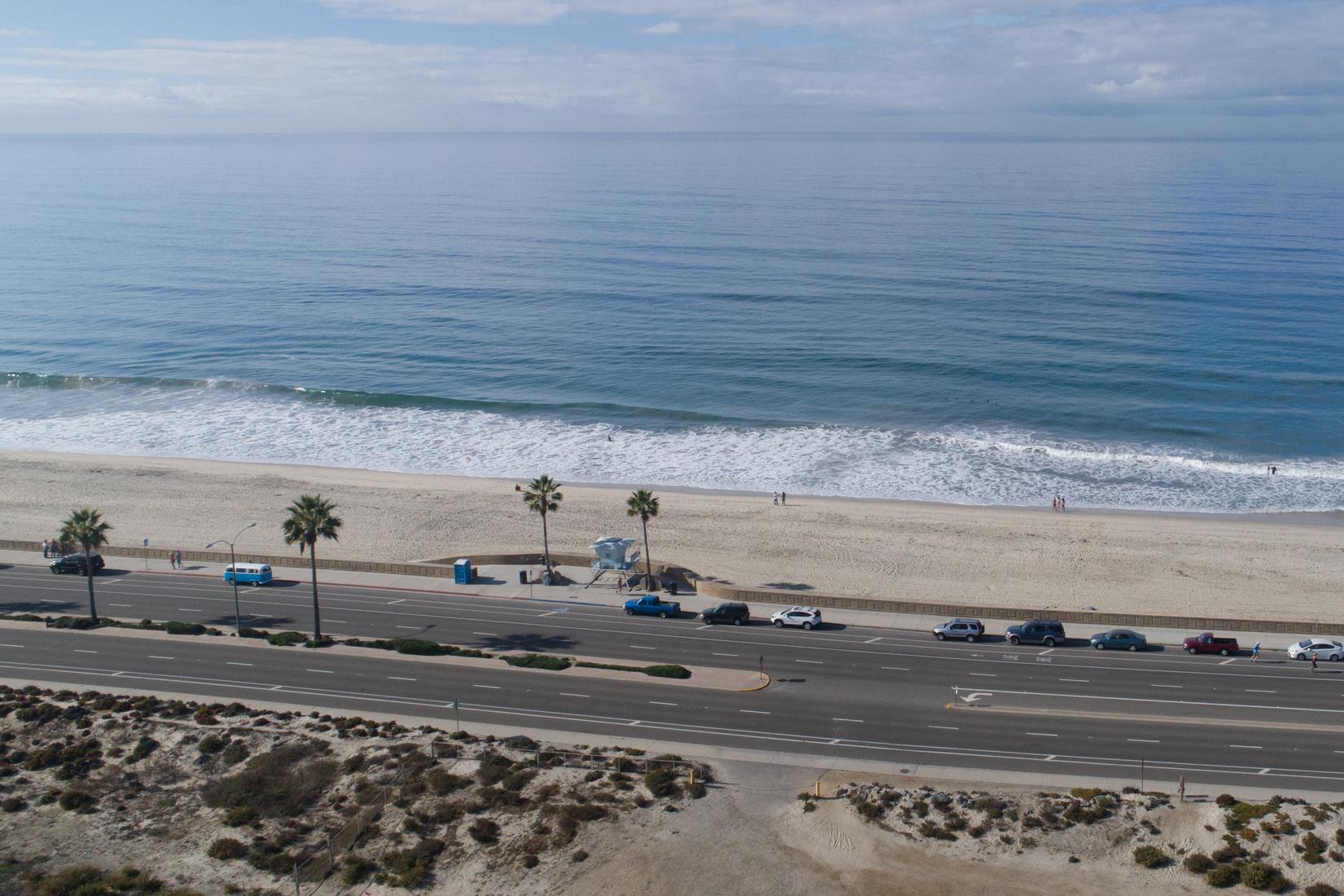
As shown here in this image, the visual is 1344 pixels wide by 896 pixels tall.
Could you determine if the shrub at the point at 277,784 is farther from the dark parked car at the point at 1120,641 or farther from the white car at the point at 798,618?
the dark parked car at the point at 1120,641

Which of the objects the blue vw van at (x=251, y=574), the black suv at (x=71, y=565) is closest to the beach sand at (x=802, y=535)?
the blue vw van at (x=251, y=574)

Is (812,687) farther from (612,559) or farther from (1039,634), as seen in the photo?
(612,559)

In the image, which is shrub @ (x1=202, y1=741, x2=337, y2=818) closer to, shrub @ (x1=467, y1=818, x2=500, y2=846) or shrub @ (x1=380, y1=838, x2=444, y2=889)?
shrub @ (x1=380, y1=838, x2=444, y2=889)

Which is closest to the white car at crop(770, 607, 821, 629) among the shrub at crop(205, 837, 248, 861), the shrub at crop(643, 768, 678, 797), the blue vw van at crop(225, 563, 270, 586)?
the shrub at crop(643, 768, 678, 797)

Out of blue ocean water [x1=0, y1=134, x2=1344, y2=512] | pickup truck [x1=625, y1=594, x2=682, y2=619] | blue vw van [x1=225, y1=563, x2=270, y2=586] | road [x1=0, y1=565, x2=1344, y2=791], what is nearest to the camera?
road [x1=0, y1=565, x2=1344, y2=791]

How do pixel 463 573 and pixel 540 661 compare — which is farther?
pixel 463 573

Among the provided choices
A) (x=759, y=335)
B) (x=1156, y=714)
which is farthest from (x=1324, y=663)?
(x=759, y=335)

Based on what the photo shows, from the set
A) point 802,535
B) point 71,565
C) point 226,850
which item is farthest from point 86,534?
point 802,535
